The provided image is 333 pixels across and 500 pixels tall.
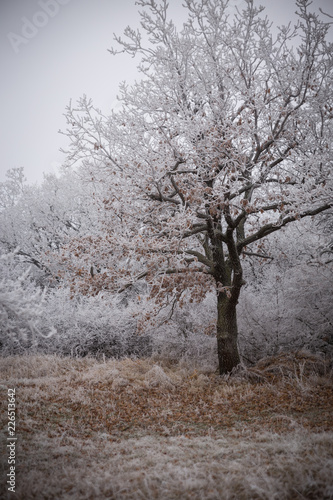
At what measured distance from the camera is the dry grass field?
2.76 meters

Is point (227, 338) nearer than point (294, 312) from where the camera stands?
Yes

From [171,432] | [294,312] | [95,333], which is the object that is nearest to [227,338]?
[294,312]

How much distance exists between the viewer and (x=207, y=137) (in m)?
6.39

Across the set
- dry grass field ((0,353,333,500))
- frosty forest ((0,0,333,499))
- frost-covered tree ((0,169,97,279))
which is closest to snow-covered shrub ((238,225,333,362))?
frosty forest ((0,0,333,499))

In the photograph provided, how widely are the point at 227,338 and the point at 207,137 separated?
4.84 m

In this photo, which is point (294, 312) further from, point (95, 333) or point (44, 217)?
point (44, 217)

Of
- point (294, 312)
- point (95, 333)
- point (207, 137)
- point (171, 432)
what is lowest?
point (171, 432)

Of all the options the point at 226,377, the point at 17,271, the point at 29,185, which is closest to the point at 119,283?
the point at 226,377

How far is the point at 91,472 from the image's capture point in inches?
124

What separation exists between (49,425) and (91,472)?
6.27 ft

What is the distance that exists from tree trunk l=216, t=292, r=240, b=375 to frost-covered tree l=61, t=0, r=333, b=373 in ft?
0.08

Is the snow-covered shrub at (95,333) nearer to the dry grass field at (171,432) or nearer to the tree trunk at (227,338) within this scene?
the dry grass field at (171,432)

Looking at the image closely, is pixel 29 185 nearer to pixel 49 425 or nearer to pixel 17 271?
pixel 17 271

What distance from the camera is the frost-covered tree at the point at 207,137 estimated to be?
628 cm
